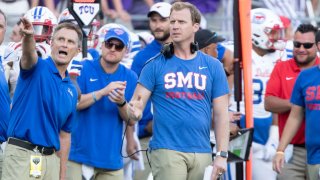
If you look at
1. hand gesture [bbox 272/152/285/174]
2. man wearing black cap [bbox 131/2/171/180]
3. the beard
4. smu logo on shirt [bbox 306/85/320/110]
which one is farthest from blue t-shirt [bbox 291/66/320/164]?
man wearing black cap [bbox 131/2/171/180]

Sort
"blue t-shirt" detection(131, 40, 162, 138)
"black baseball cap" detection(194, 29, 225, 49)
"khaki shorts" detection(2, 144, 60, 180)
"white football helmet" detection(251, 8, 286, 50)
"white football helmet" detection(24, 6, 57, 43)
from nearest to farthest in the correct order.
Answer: "khaki shorts" detection(2, 144, 60, 180), "white football helmet" detection(24, 6, 57, 43), "black baseball cap" detection(194, 29, 225, 49), "blue t-shirt" detection(131, 40, 162, 138), "white football helmet" detection(251, 8, 286, 50)

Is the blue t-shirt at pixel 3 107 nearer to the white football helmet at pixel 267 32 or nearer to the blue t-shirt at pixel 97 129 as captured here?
the blue t-shirt at pixel 97 129

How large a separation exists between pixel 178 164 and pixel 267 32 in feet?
13.4

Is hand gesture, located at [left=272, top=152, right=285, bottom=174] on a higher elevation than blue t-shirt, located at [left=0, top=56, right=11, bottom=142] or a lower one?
lower

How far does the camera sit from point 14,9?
51.8 feet

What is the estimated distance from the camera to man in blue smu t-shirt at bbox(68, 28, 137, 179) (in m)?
Answer: 11.1

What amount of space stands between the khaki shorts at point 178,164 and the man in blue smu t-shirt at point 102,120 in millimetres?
1418

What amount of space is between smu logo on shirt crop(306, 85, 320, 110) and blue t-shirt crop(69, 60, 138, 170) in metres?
1.77

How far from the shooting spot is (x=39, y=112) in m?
9.62

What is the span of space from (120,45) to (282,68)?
6.23 feet

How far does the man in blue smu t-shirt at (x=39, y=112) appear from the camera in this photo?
9.55 meters

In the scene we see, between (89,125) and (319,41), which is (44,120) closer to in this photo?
(89,125)

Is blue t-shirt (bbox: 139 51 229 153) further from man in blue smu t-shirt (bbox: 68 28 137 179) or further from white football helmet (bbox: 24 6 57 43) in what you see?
white football helmet (bbox: 24 6 57 43)

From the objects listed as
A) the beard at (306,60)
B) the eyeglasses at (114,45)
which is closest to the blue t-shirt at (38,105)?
the eyeglasses at (114,45)
